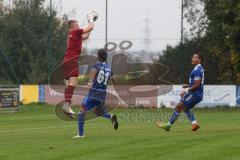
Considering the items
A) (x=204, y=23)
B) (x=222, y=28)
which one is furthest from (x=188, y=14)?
(x=222, y=28)

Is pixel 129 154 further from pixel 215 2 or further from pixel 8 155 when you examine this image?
pixel 215 2

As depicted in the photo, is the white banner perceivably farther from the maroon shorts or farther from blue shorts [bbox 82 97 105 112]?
blue shorts [bbox 82 97 105 112]

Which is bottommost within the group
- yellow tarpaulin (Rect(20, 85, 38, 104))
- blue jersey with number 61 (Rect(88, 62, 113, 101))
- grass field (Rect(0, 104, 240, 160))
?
yellow tarpaulin (Rect(20, 85, 38, 104))

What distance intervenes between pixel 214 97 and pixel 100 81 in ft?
99.0

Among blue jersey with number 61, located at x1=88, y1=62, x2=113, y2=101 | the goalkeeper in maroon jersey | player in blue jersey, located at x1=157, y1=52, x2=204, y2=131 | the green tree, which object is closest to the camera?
blue jersey with number 61, located at x1=88, y1=62, x2=113, y2=101

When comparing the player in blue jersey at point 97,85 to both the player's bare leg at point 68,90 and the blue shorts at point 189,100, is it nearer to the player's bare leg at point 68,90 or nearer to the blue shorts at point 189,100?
the player's bare leg at point 68,90

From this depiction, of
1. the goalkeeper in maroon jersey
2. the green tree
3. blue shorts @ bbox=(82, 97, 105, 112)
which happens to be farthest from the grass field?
the green tree

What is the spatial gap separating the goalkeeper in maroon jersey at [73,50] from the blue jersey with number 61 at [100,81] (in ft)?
3.39

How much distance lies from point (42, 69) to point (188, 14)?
13.9m

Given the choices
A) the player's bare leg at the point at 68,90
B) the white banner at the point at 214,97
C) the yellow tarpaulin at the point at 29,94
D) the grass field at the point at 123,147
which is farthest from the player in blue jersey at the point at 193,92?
the yellow tarpaulin at the point at 29,94

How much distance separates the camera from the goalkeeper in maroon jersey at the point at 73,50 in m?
19.7

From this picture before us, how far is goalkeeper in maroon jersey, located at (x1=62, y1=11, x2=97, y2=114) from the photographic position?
64.7 feet

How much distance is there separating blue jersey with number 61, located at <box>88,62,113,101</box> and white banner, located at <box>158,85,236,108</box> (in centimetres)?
2904

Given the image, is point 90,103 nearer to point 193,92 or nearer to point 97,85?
point 97,85
